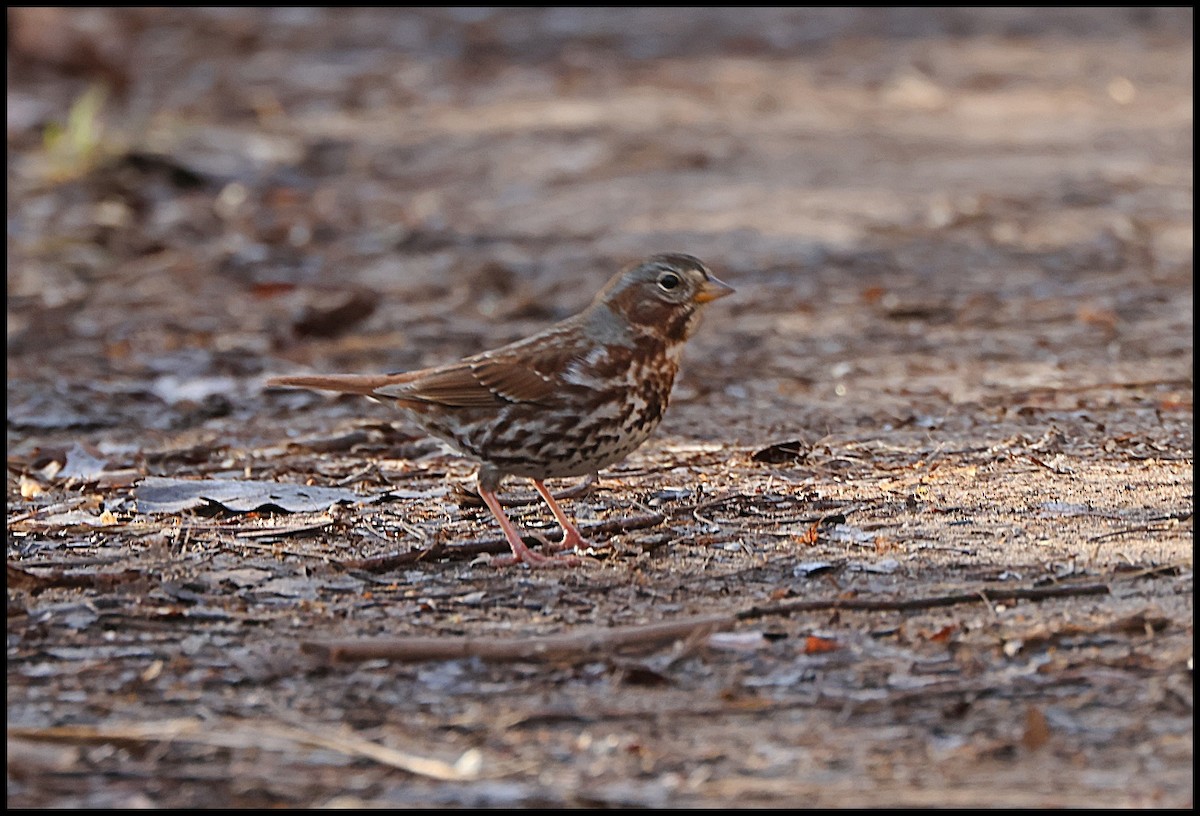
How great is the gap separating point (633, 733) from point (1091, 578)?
1365 millimetres

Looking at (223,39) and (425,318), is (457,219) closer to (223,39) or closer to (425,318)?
(425,318)

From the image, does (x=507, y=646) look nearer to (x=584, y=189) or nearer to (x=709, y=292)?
(x=709, y=292)

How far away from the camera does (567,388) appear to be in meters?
4.98

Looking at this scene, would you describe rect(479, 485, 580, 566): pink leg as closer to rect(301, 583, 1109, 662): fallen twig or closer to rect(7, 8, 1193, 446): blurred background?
rect(301, 583, 1109, 662): fallen twig

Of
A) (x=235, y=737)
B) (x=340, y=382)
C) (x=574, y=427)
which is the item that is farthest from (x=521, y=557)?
(x=235, y=737)

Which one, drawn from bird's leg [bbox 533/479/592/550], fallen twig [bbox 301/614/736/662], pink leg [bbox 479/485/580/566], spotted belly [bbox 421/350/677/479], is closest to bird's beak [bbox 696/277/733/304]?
spotted belly [bbox 421/350/677/479]

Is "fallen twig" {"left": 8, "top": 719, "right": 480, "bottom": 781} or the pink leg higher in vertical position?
"fallen twig" {"left": 8, "top": 719, "right": 480, "bottom": 781}

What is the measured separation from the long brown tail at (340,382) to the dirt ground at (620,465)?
40cm

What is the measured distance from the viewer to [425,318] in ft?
29.5

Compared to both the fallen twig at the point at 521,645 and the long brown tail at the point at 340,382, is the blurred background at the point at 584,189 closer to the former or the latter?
the long brown tail at the point at 340,382

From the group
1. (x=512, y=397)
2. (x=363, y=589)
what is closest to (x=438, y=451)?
(x=512, y=397)

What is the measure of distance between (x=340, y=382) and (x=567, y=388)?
0.75m

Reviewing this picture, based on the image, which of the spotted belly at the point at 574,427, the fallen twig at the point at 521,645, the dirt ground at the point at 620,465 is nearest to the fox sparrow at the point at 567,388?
the spotted belly at the point at 574,427

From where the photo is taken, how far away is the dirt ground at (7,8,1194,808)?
3.61m
